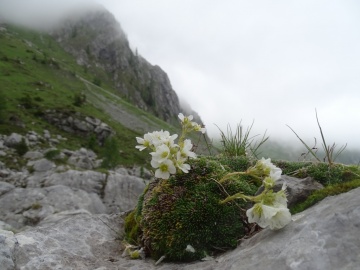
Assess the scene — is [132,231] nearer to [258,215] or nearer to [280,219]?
[258,215]

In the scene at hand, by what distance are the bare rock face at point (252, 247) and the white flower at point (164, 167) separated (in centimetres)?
117

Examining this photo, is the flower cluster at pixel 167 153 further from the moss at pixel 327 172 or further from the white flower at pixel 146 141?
the moss at pixel 327 172

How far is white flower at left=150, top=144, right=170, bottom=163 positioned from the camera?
4.30 meters

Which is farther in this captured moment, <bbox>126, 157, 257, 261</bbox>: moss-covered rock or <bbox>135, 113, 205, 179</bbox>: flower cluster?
<bbox>126, 157, 257, 261</bbox>: moss-covered rock

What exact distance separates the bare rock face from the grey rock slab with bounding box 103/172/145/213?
4160cm

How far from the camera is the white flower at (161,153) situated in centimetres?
430

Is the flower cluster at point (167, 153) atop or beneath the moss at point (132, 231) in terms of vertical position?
atop

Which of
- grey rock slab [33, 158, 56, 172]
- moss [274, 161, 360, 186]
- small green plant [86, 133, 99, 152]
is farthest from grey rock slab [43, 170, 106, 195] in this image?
moss [274, 161, 360, 186]

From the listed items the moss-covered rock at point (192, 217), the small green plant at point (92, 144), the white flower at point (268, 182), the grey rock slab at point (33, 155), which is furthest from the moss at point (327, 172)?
the small green plant at point (92, 144)

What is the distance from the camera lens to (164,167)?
14.5 ft

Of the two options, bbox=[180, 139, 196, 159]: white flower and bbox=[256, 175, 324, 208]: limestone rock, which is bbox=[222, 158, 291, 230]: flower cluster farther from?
bbox=[256, 175, 324, 208]: limestone rock

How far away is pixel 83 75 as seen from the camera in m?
173

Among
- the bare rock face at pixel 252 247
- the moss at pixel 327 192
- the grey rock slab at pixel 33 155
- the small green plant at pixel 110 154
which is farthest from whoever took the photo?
the small green plant at pixel 110 154

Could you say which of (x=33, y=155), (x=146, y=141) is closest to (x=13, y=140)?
(x=33, y=155)
